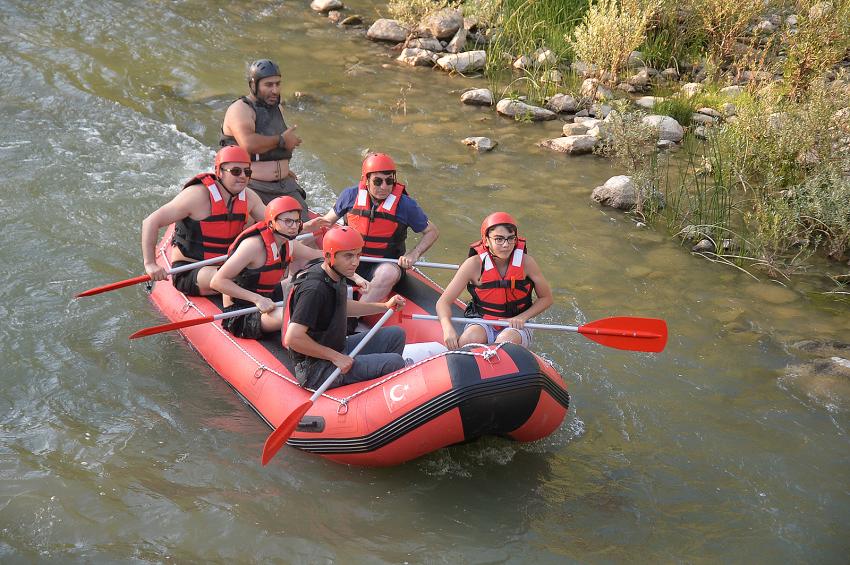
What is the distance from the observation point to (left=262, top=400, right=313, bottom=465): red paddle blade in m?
4.38

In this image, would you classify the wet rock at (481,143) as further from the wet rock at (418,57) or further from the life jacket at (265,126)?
the life jacket at (265,126)

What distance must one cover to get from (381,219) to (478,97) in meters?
4.30

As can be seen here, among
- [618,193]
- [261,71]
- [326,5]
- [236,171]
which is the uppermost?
[261,71]

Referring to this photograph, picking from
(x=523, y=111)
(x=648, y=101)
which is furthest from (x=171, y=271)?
(x=648, y=101)

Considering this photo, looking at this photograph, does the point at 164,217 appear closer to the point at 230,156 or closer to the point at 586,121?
the point at 230,156

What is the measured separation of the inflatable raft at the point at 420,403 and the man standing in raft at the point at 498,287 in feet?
0.88

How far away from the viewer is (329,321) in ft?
15.1

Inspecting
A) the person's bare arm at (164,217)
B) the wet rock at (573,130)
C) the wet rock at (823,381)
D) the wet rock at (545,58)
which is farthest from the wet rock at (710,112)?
the person's bare arm at (164,217)

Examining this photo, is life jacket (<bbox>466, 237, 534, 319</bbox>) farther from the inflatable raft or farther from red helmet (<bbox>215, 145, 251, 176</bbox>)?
red helmet (<bbox>215, 145, 251, 176</bbox>)

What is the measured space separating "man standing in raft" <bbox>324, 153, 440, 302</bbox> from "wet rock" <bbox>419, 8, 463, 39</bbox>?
5483 millimetres

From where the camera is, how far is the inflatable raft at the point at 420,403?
432 centimetres

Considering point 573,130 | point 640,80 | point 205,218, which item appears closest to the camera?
point 205,218

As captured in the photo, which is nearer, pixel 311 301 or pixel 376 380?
pixel 311 301

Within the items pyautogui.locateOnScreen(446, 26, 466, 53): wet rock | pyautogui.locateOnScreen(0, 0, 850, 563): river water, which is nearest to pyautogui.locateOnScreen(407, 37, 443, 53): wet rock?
pyautogui.locateOnScreen(446, 26, 466, 53): wet rock
